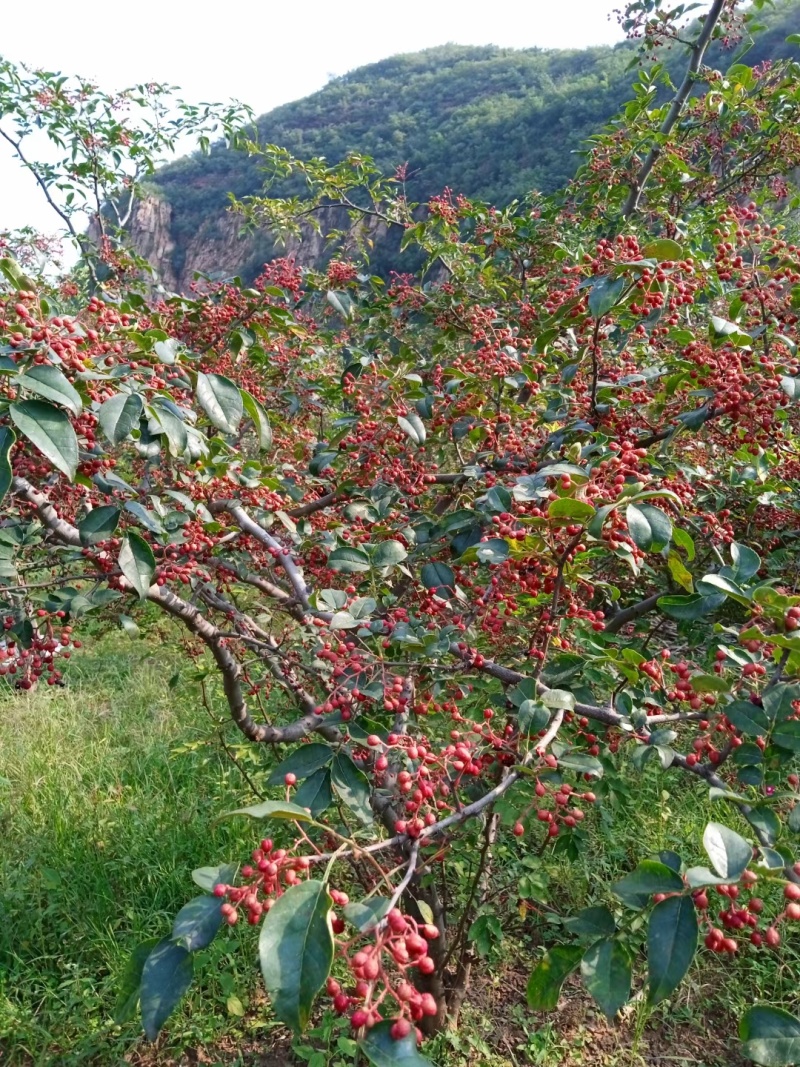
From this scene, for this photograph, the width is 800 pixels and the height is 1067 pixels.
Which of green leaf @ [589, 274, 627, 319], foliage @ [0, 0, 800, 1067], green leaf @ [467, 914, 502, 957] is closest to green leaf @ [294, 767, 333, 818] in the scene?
foliage @ [0, 0, 800, 1067]

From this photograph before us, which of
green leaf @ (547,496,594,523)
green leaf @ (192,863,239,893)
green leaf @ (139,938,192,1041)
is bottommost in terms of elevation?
green leaf @ (139,938,192,1041)

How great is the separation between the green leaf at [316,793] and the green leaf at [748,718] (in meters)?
0.61

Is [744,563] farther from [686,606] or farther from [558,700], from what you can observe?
[558,700]

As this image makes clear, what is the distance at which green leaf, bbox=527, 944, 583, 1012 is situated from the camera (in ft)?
3.19

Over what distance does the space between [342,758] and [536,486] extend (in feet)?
1.88

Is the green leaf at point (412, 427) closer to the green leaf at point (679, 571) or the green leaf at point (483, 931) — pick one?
the green leaf at point (679, 571)

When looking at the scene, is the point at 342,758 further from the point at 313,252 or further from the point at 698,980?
the point at 313,252

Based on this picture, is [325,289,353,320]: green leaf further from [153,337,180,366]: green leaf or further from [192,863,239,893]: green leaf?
[192,863,239,893]: green leaf

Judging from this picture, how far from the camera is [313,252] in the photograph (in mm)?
20781

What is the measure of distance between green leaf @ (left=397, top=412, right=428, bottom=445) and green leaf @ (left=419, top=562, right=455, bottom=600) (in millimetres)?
381

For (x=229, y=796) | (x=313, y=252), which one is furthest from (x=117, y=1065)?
(x=313, y=252)

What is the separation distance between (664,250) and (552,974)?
128 centimetres

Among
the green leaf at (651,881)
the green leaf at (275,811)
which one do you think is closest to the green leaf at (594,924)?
the green leaf at (651,881)

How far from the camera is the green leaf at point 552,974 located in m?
0.97
